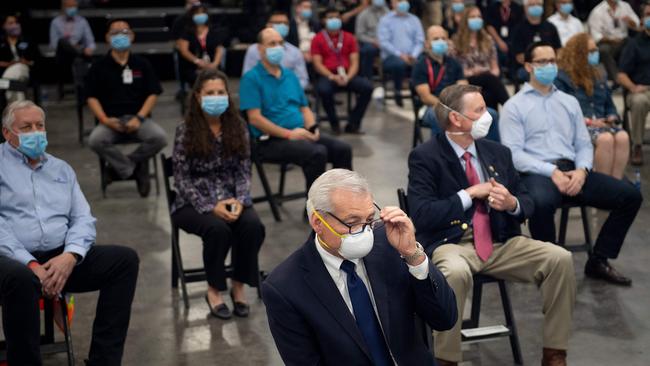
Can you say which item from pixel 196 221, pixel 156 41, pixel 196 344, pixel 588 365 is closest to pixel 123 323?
pixel 196 344

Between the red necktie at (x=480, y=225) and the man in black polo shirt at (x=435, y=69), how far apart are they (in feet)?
10.8

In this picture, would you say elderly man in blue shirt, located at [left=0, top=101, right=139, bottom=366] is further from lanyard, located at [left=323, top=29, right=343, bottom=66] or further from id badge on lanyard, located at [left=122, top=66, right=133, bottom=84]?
lanyard, located at [left=323, top=29, right=343, bottom=66]

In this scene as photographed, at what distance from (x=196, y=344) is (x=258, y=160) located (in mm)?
2152

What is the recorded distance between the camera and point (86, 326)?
5.12 meters

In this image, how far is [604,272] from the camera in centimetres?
555

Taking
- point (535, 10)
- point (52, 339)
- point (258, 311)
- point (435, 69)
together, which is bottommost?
point (258, 311)

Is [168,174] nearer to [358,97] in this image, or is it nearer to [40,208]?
[40,208]

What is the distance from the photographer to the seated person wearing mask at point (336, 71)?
9758 mm

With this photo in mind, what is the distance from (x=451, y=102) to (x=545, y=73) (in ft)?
4.32

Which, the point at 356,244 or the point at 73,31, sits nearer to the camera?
the point at 356,244

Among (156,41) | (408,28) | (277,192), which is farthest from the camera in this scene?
(156,41)

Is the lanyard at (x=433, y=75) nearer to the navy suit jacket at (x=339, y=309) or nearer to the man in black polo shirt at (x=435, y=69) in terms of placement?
the man in black polo shirt at (x=435, y=69)

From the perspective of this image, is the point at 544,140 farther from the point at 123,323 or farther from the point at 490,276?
the point at 123,323

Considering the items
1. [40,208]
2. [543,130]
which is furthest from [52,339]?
[543,130]
